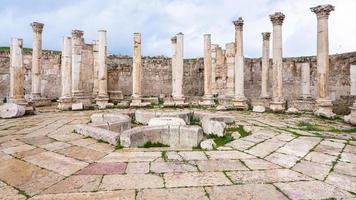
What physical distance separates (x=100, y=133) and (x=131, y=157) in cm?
165

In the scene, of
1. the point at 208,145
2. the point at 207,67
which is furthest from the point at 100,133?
the point at 207,67

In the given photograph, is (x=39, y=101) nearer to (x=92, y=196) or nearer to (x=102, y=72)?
(x=102, y=72)

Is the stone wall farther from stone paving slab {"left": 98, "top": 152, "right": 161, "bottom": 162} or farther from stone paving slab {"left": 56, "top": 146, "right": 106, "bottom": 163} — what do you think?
stone paving slab {"left": 98, "top": 152, "right": 161, "bottom": 162}

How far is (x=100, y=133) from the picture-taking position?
20.6ft

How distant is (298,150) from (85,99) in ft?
41.3

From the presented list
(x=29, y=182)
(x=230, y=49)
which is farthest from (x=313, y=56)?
(x=29, y=182)

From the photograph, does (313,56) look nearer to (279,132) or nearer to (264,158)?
(279,132)

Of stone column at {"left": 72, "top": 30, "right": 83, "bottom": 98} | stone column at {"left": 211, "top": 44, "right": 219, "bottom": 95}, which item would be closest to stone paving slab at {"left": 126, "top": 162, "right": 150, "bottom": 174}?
stone column at {"left": 72, "top": 30, "right": 83, "bottom": 98}

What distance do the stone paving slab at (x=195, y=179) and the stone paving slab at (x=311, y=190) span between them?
2.50 ft

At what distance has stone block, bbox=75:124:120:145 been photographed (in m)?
5.86

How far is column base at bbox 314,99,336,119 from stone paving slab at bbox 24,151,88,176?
9.90 m

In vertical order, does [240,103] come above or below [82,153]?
above

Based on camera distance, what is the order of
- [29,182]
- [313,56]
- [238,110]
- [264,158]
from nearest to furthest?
[29,182]
[264,158]
[238,110]
[313,56]

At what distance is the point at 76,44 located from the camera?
51.1 ft
